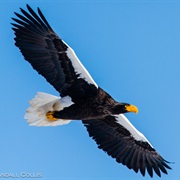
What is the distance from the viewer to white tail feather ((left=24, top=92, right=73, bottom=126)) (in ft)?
42.4

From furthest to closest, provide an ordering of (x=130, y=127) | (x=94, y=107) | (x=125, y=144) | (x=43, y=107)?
(x=125, y=144) < (x=130, y=127) < (x=43, y=107) < (x=94, y=107)

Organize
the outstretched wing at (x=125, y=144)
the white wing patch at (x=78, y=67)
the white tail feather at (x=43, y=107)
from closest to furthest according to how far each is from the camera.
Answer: the white wing patch at (x=78, y=67) < the white tail feather at (x=43, y=107) < the outstretched wing at (x=125, y=144)

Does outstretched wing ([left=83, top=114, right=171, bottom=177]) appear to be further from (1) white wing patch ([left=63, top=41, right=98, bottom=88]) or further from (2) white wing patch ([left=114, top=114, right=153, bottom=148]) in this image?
(1) white wing patch ([left=63, top=41, right=98, bottom=88])

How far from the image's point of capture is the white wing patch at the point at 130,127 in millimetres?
13828

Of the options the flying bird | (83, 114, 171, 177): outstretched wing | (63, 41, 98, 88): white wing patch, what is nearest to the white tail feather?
the flying bird

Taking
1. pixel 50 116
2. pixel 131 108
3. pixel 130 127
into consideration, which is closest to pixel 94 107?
pixel 131 108

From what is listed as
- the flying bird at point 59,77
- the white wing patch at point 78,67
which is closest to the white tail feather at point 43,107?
the flying bird at point 59,77

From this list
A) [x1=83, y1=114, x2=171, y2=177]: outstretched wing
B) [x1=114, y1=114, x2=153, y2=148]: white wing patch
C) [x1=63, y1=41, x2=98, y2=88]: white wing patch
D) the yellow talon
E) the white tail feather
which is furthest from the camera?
[x1=83, y1=114, x2=171, y2=177]: outstretched wing

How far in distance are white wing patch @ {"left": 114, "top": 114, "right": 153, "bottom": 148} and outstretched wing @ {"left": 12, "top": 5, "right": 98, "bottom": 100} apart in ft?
4.13

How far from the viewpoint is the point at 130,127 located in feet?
45.9

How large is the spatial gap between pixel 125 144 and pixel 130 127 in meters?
0.39

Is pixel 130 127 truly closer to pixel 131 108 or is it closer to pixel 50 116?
pixel 131 108

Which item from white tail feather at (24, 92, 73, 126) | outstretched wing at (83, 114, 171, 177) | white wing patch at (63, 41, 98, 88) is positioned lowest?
outstretched wing at (83, 114, 171, 177)

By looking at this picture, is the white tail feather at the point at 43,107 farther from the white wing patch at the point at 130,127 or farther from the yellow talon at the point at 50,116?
the white wing patch at the point at 130,127
